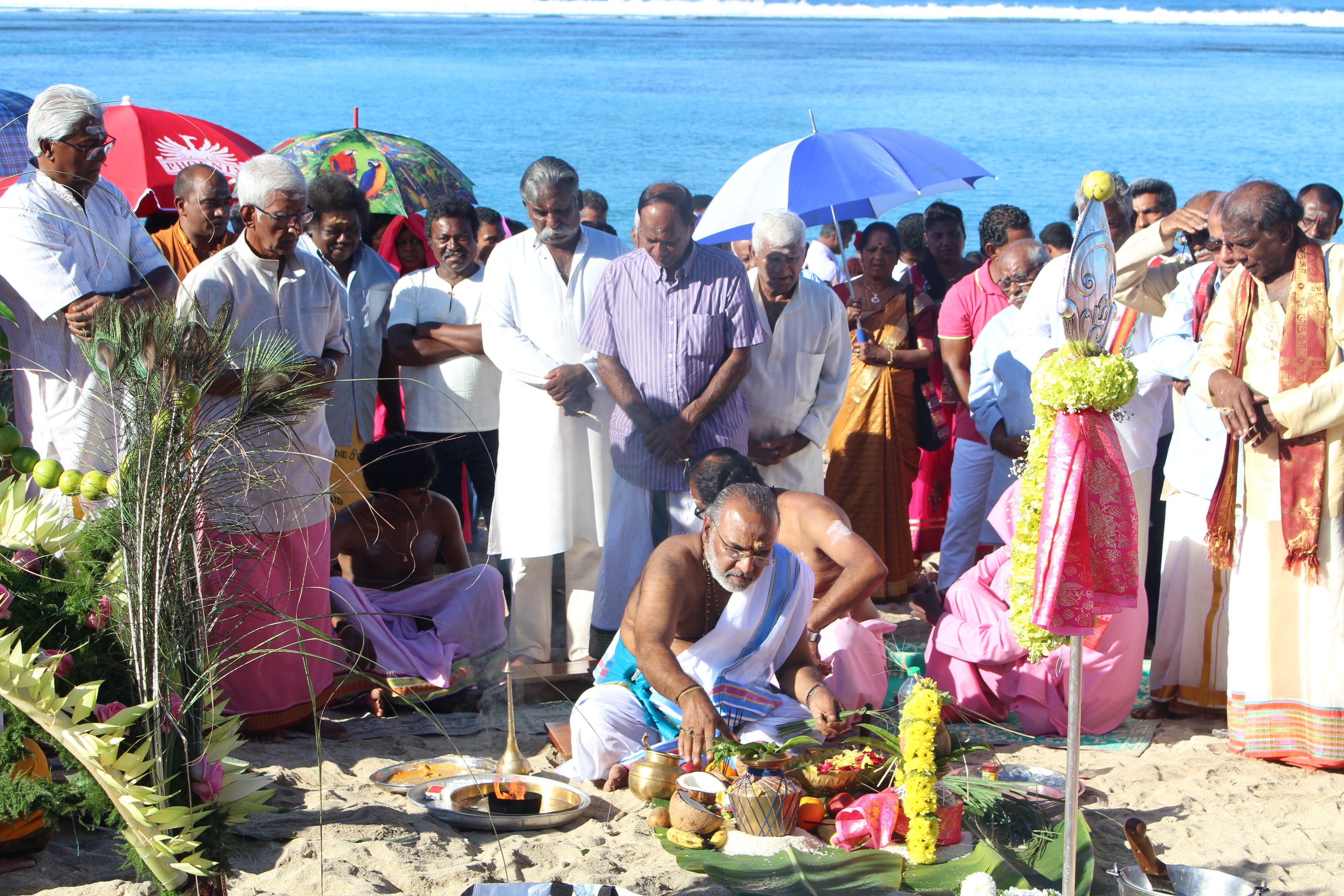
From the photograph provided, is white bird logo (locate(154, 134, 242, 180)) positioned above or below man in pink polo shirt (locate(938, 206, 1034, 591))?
above

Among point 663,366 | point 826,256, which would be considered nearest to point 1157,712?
point 663,366

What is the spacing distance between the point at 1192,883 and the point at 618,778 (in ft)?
5.86

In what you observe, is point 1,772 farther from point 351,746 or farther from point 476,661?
point 476,661

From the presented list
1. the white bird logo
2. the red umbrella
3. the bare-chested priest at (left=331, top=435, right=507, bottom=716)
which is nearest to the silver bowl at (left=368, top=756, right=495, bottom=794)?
the bare-chested priest at (left=331, top=435, right=507, bottom=716)

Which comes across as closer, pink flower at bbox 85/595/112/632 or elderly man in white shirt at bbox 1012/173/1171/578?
pink flower at bbox 85/595/112/632

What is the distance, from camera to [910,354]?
21.6ft

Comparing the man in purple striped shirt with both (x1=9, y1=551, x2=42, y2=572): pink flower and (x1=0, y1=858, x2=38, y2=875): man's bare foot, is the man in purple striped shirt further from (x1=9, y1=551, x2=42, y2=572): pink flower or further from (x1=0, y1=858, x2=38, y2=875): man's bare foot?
(x1=9, y1=551, x2=42, y2=572): pink flower

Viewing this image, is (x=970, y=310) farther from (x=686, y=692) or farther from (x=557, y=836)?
(x=557, y=836)

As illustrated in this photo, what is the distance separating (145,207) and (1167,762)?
607 cm

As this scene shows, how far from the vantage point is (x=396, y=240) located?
22.9 feet

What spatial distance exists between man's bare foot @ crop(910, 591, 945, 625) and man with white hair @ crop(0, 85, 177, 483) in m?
3.81

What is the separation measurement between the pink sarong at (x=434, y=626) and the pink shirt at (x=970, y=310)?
2.55m

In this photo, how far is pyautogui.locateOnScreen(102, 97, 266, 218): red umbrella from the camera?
7.17 metres

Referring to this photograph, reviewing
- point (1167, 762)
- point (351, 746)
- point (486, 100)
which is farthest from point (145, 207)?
point (486, 100)
